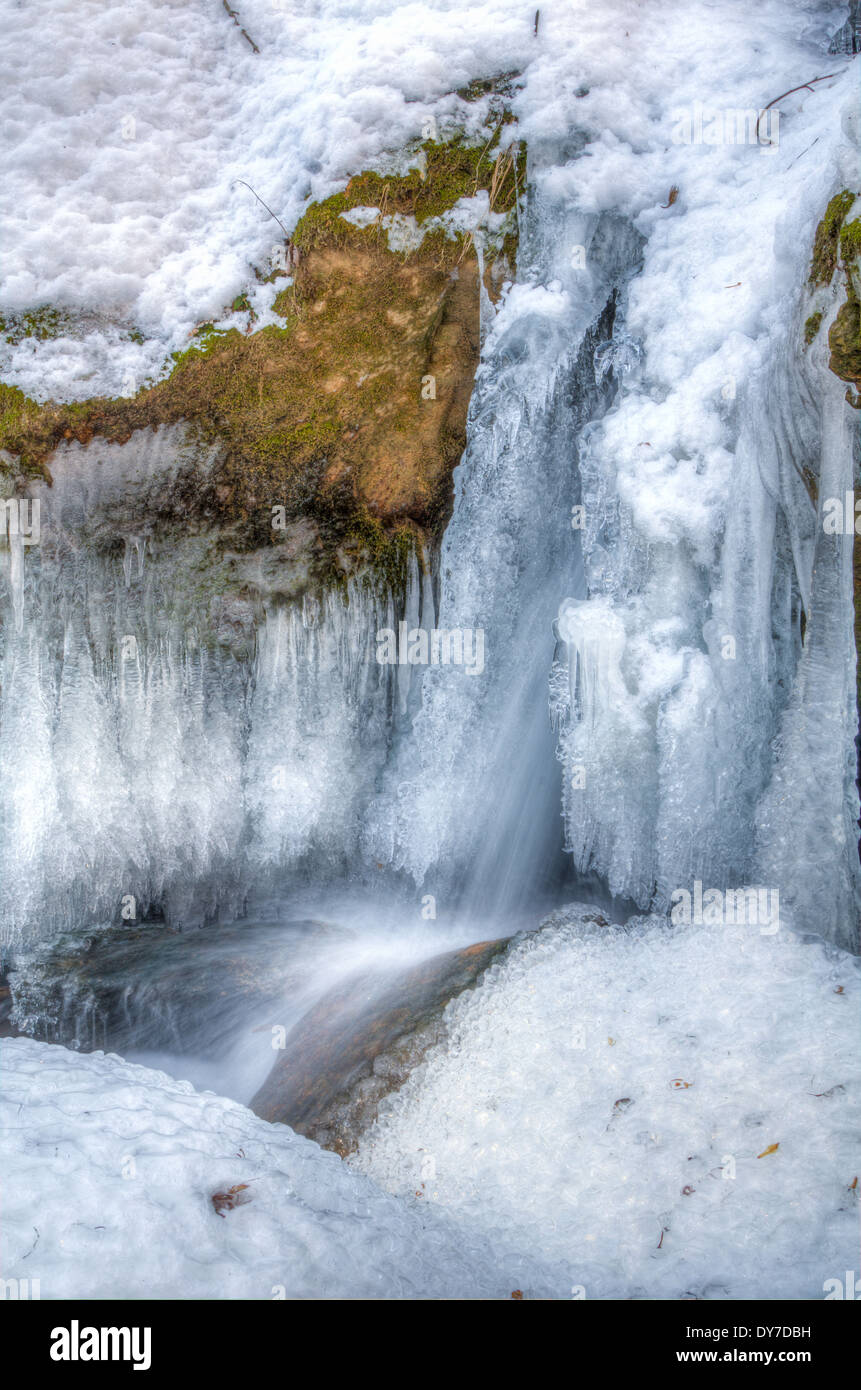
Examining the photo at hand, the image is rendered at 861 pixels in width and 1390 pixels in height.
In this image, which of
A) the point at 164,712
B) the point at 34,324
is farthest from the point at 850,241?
the point at 164,712

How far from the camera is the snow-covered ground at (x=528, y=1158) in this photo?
2.63 meters

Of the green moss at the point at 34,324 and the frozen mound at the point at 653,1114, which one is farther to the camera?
the green moss at the point at 34,324

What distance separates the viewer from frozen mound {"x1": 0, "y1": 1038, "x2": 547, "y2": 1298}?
250 centimetres

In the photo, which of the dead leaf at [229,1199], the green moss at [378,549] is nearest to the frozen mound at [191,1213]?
the dead leaf at [229,1199]

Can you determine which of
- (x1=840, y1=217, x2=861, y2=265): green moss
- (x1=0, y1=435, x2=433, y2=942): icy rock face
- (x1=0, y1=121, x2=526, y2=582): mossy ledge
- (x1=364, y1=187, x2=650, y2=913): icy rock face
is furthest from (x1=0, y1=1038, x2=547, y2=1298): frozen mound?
(x1=840, y1=217, x2=861, y2=265): green moss

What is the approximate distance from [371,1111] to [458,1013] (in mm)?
569

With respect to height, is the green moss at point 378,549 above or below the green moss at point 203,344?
below

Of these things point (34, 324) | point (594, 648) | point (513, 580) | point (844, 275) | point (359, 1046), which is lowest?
point (359, 1046)

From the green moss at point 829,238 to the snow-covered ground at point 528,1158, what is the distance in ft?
9.64

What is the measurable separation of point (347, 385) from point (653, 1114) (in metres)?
3.88

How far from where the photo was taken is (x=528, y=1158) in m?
3.31

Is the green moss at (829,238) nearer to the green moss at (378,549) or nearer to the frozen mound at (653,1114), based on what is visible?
the green moss at (378,549)

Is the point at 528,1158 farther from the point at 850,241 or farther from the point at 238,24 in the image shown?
the point at 238,24
